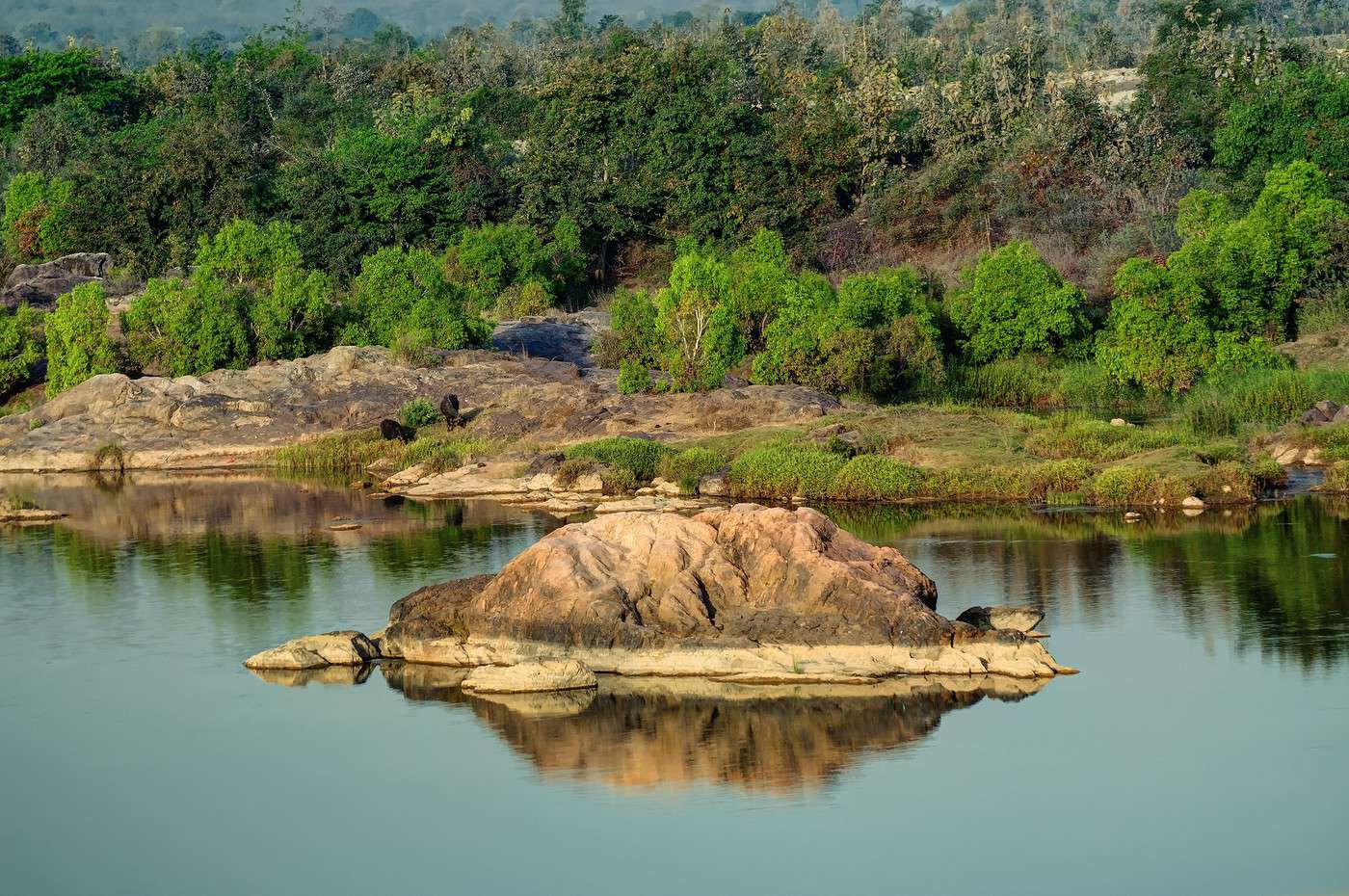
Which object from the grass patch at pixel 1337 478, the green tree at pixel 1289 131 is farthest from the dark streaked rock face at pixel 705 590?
the green tree at pixel 1289 131

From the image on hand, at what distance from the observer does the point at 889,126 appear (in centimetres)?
6706

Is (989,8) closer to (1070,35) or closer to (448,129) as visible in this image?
(1070,35)

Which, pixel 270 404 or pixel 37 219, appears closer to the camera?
pixel 270 404

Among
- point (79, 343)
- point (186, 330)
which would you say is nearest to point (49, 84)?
point (79, 343)

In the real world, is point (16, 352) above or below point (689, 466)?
above

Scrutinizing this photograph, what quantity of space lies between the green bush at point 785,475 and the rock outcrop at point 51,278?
28211 mm

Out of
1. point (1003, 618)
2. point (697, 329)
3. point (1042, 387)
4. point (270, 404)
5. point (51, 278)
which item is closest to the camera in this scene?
point (1003, 618)

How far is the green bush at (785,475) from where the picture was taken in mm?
34656

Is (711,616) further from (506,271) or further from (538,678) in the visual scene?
(506,271)

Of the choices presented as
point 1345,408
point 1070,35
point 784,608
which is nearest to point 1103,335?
point 1345,408

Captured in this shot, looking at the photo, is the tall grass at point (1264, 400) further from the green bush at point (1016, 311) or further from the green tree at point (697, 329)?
the green tree at point (697, 329)

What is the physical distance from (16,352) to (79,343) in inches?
124

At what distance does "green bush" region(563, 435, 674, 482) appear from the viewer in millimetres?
35875

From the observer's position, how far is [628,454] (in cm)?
3622
